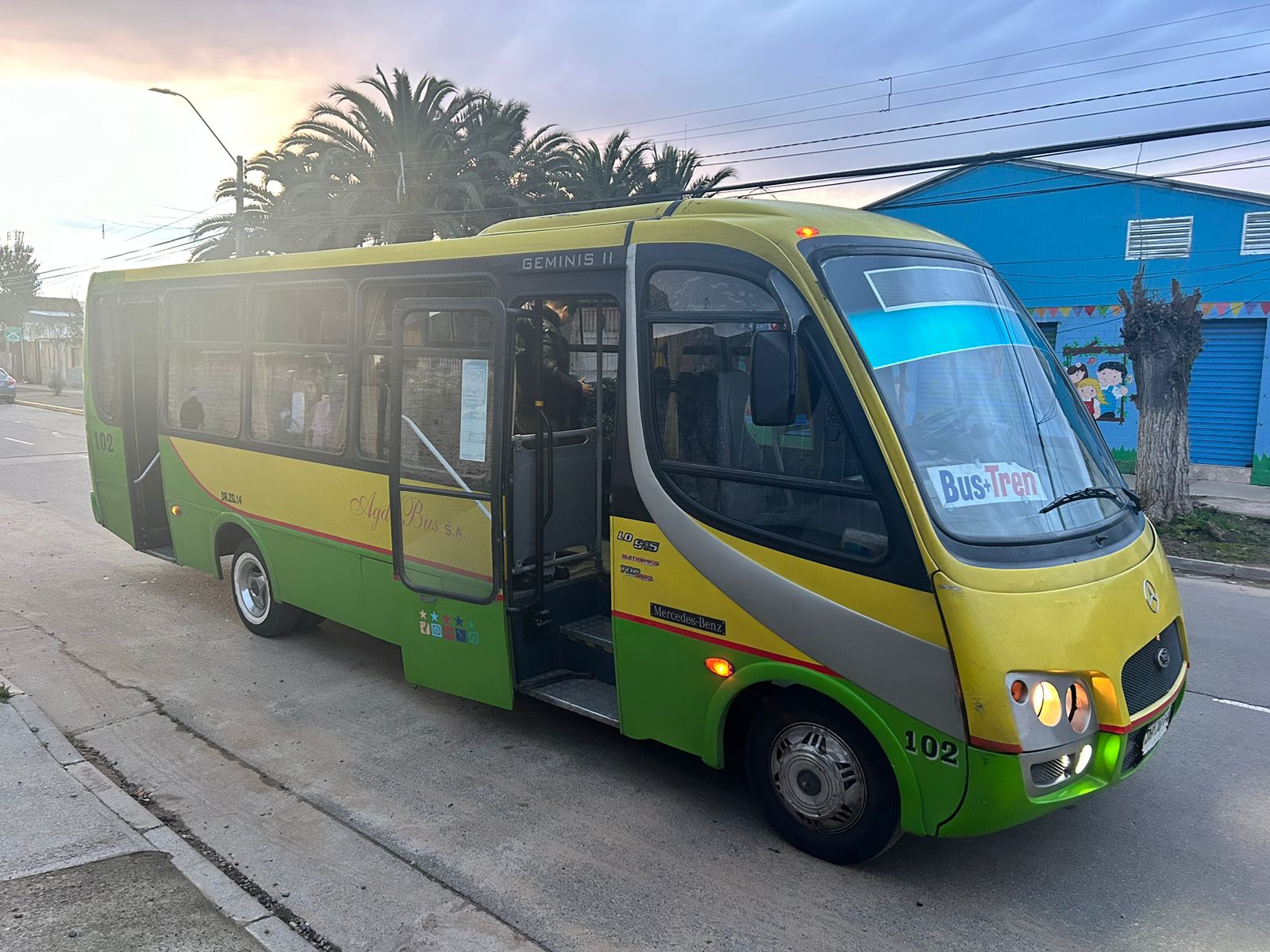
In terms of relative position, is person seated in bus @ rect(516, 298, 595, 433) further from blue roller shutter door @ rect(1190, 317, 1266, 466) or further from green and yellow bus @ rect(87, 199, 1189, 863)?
blue roller shutter door @ rect(1190, 317, 1266, 466)

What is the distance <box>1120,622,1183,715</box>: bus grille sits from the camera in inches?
152

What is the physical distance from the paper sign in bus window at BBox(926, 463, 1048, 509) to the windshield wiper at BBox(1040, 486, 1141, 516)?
57 millimetres

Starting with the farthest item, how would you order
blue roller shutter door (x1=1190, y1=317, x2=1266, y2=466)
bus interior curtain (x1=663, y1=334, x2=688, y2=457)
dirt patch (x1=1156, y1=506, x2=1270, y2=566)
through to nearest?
1. blue roller shutter door (x1=1190, y1=317, x2=1266, y2=466)
2. dirt patch (x1=1156, y1=506, x2=1270, y2=566)
3. bus interior curtain (x1=663, y1=334, x2=688, y2=457)

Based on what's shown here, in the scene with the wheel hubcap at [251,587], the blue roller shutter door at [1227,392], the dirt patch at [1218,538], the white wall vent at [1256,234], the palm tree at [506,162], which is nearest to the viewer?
the wheel hubcap at [251,587]

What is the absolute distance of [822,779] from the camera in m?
4.16

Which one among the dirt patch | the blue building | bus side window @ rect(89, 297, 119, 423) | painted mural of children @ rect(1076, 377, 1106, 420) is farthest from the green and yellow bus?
painted mural of children @ rect(1076, 377, 1106, 420)

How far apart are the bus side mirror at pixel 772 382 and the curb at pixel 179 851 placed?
9.11ft

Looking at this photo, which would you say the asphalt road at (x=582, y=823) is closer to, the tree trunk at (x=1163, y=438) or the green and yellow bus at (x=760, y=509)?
the green and yellow bus at (x=760, y=509)

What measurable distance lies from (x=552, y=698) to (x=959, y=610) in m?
2.56

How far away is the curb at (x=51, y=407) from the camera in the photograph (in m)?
32.2

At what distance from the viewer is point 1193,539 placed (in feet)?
38.2

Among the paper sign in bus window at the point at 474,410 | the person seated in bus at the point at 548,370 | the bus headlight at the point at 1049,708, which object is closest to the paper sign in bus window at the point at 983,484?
the bus headlight at the point at 1049,708

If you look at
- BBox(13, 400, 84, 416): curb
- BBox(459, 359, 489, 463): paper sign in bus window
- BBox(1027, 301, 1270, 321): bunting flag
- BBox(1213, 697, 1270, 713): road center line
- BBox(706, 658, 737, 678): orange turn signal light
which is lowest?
BBox(1213, 697, 1270, 713): road center line

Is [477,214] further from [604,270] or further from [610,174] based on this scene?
[604,270]
